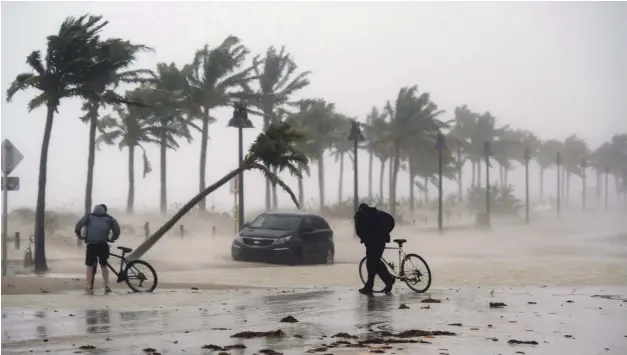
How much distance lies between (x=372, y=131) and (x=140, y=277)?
58.4m

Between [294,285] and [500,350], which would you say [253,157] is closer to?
[294,285]

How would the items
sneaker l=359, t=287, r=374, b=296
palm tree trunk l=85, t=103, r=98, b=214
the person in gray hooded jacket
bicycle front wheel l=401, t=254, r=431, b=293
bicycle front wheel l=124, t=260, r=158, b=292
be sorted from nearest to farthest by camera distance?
the person in gray hooded jacket → sneaker l=359, t=287, r=374, b=296 → bicycle front wheel l=124, t=260, r=158, b=292 → bicycle front wheel l=401, t=254, r=431, b=293 → palm tree trunk l=85, t=103, r=98, b=214

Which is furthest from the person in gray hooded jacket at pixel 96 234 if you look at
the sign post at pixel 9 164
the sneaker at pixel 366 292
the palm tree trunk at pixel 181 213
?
the palm tree trunk at pixel 181 213

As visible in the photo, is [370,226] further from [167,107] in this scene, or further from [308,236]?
[167,107]

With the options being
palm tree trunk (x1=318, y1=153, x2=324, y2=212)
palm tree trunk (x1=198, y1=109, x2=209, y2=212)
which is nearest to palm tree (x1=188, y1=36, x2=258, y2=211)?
palm tree trunk (x1=198, y1=109, x2=209, y2=212)

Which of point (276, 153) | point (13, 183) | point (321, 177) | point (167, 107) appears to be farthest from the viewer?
point (321, 177)

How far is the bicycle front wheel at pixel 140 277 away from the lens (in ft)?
59.8

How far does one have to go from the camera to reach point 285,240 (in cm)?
2588

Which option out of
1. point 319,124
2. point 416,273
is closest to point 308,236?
point 416,273

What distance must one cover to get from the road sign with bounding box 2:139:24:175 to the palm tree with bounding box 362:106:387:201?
47186mm

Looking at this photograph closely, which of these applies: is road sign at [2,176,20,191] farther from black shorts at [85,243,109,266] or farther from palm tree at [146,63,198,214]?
palm tree at [146,63,198,214]

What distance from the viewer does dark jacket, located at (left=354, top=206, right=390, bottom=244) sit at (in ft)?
57.9

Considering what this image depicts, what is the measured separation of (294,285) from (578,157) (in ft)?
331

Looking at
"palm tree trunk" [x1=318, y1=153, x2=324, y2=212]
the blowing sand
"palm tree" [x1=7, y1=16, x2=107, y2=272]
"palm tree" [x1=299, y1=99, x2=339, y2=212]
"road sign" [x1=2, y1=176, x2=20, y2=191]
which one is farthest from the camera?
"palm tree trunk" [x1=318, y1=153, x2=324, y2=212]
